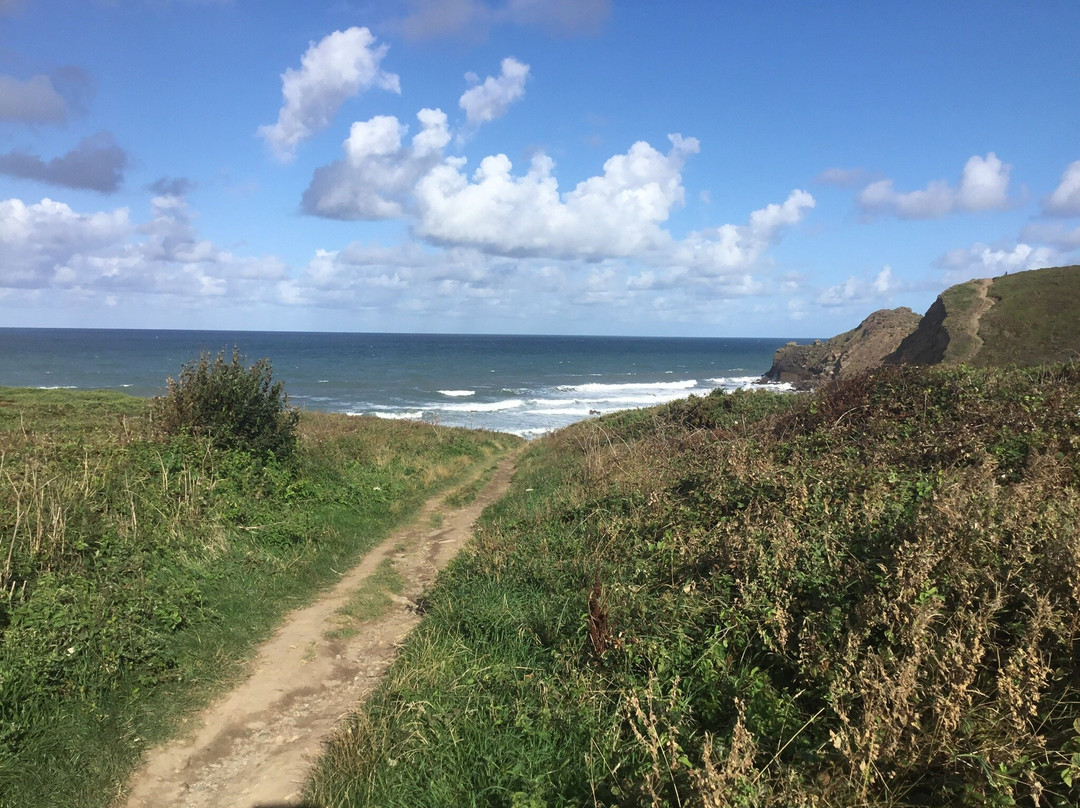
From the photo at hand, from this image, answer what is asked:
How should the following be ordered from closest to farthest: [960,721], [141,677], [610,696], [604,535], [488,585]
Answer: [960,721] → [610,696] → [141,677] → [488,585] → [604,535]

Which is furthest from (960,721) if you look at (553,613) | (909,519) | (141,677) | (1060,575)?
(141,677)

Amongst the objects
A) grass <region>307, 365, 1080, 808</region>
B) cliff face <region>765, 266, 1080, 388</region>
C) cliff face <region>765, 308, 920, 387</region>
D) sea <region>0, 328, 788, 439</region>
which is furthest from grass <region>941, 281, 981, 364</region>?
grass <region>307, 365, 1080, 808</region>

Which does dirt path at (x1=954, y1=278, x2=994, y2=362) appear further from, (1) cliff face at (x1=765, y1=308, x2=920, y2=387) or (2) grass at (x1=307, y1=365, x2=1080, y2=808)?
(2) grass at (x1=307, y1=365, x2=1080, y2=808)

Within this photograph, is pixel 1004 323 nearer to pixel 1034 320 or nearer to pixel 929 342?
pixel 1034 320

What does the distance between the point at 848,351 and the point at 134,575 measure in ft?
209

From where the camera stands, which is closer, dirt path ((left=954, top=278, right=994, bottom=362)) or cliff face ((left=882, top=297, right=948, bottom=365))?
dirt path ((left=954, top=278, right=994, bottom=362))

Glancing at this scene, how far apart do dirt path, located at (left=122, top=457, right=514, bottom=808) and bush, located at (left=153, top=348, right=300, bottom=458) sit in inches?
180

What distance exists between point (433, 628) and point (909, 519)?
468 centimetres

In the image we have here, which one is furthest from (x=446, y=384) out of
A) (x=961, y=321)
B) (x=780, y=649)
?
(x=780, y=649)

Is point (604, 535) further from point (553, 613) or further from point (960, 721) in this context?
point (960, 721)

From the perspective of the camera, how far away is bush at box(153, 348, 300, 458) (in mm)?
11602

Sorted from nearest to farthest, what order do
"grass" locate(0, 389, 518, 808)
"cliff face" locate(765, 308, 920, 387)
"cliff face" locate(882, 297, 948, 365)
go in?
"grass" locate(0, 389, 518, 808)
"cliff face" locate(882, 297, 948, 365)
"cliff face" locate(765, 308, 920, 387)

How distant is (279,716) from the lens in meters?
5.68

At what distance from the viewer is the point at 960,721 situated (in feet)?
10.9
